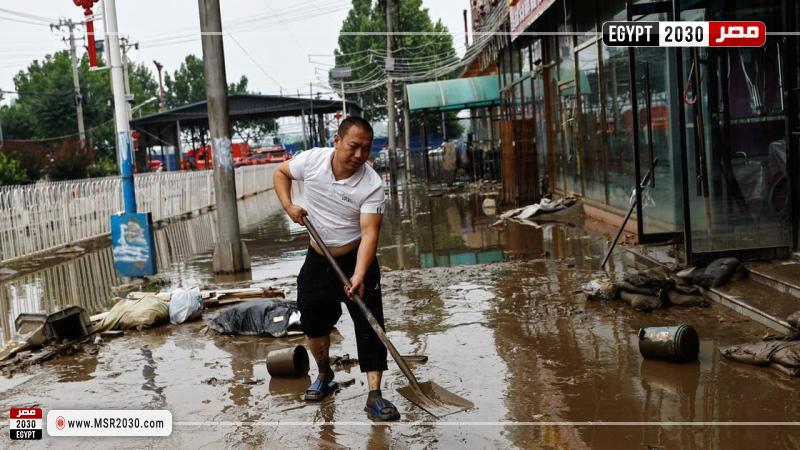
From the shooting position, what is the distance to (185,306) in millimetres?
8023

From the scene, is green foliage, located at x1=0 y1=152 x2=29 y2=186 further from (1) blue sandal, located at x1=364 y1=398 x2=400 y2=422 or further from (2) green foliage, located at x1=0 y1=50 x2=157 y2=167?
(2) green foliage, located at x1=0 y1=50 x2=157 y2=167

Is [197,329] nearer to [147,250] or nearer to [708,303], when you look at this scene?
[147,250]

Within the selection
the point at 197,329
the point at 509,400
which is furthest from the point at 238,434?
the point at 197,329

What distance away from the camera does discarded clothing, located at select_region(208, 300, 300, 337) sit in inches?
284

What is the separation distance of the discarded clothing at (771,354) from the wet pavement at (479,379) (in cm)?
7

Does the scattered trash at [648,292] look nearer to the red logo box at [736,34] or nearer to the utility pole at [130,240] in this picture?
the red logo box at [736,34]

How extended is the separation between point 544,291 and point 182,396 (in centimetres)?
399

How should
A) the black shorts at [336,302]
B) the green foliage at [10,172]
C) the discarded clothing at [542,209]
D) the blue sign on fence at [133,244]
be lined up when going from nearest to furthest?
the black shorts at [336,302] → the blue sign on fence at [133,244] → the discarded clothing at [542,209] → the green foliage at [10,172]

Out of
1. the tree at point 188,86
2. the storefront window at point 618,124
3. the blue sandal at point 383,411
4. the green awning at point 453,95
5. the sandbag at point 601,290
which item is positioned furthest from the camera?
the tree at point 188,86

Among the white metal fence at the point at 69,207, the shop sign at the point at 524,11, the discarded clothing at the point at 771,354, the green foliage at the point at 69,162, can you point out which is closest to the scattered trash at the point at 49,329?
the discarded clothing at the point at 771,354

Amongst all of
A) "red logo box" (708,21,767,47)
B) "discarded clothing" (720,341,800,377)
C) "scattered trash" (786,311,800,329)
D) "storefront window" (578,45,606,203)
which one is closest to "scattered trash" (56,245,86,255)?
"storefront window" (578,45,606,203)

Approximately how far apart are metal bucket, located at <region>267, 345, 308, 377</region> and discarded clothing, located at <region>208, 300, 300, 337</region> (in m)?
1.29

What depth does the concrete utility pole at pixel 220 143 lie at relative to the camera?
10.9 m

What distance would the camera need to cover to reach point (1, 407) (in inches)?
218
